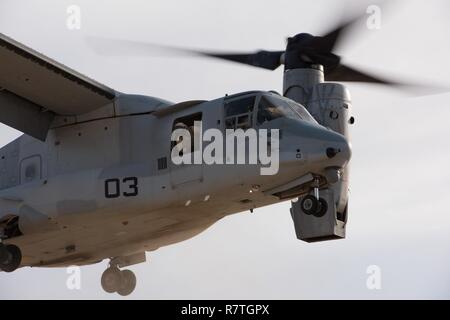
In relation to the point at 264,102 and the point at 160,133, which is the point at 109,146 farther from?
the point at 264,102

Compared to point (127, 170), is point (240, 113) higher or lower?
higher

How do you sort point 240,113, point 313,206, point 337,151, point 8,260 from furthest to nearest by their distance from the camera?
point 8,260 → point 240,113 → point 313,206 → point 337,151

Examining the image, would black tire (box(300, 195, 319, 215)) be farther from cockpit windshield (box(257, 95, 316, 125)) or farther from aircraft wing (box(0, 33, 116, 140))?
aircraft wing (box(0, 33, 116, 140))

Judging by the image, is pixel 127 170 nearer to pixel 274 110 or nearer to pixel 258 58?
pixel 274 110

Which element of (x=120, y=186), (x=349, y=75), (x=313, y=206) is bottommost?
(x=313, y=206)

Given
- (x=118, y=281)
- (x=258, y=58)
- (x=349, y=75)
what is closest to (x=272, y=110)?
(x=118, y=281)

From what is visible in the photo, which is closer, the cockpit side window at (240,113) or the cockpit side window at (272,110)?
the cockpit side window at (272,110)

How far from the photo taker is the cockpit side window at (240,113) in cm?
2409

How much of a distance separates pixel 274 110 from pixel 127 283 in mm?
8614

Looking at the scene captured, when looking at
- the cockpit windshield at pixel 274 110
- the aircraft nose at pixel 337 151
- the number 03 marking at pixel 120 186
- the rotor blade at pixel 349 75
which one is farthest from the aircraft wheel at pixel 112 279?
the aircraft nose at pixel 337 151

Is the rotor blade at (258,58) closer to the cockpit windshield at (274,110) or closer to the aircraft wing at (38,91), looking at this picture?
the aircraft wing at (38,91)

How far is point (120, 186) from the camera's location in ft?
82.8

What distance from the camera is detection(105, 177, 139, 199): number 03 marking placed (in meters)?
A: 25.0

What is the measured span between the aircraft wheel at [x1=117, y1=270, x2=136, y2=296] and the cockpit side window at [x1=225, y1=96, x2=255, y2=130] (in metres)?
7.75
